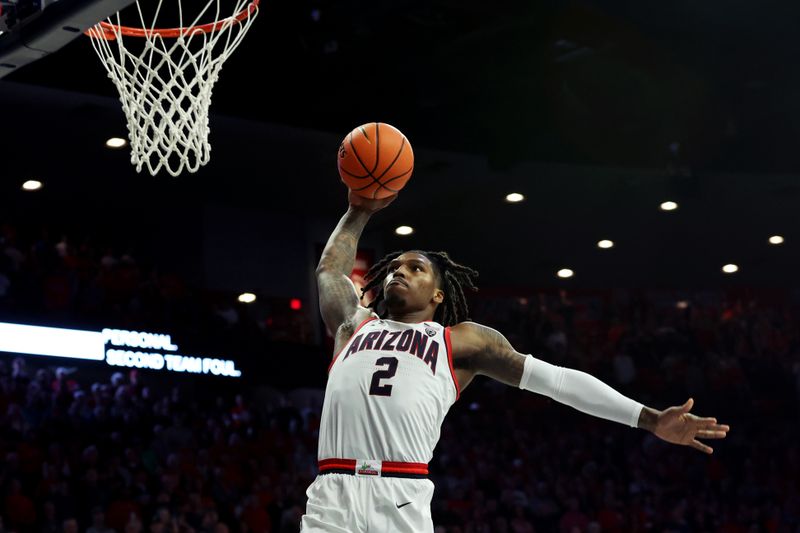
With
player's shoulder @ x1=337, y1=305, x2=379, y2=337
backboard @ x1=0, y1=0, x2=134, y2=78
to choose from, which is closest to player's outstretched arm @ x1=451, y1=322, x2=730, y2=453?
player's shoulder @ x1=337, y1=305, x2=379, y2=337

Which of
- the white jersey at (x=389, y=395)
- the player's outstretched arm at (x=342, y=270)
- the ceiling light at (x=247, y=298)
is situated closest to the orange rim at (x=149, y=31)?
the player's outstretched arm at (x=342, y=270)

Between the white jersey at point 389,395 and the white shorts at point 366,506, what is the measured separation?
96mm

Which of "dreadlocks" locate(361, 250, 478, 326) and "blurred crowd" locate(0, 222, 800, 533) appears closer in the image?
"dreadlocks" locate(361, 250, 478, 326)

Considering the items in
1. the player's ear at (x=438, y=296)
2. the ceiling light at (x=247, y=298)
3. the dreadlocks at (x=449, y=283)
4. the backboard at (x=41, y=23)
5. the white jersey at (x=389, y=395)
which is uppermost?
the ceiling light at (x=247, y=298)

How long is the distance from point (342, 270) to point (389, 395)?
0.83 m

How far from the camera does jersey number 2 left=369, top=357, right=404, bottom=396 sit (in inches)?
164

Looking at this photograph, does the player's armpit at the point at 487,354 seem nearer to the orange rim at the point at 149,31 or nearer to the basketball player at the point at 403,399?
the basketball player at the point at 403,399

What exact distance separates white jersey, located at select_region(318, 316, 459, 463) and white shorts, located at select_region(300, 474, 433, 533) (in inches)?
3.8

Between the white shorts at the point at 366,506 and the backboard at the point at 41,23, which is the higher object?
the backboard at the point at 41,23

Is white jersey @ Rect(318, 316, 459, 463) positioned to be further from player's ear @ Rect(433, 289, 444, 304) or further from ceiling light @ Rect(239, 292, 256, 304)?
ceiling light @ Rect(239, 292, 256, 304)

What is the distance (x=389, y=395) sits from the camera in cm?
416

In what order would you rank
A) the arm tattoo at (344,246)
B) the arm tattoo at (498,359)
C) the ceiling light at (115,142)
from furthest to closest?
the ceiling light at (115,142) → the arm tattoo at (344,246) → the arm tattoo at (498,359)

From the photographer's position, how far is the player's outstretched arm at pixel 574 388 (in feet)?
13.3

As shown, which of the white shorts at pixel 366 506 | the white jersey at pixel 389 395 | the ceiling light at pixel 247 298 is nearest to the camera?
the white shorts at pixel 366 506
